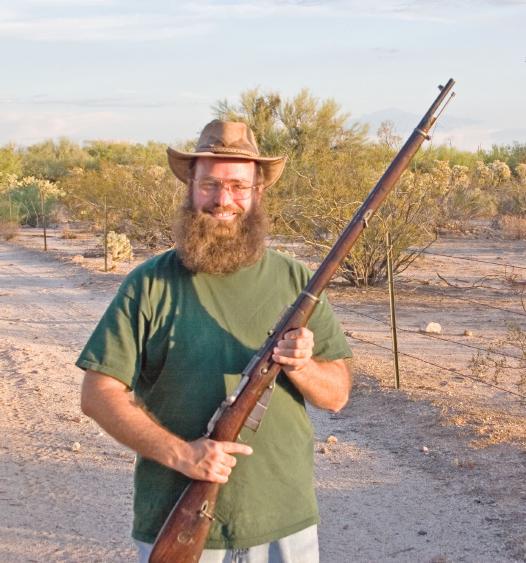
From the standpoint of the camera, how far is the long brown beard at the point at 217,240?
3.02m

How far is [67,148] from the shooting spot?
63.9m

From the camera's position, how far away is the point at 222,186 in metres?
3.15

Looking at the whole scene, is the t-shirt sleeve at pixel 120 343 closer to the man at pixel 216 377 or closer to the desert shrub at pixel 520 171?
the man at pixel 216 377

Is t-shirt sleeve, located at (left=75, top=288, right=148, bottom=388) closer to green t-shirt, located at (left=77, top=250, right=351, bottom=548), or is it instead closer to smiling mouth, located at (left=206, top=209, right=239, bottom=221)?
green t-shirt, located at (left=77, top=250, right=351, bottom=548)

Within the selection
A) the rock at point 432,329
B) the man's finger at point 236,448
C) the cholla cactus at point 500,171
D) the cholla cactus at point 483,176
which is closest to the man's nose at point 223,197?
the man's finger at point 236,448

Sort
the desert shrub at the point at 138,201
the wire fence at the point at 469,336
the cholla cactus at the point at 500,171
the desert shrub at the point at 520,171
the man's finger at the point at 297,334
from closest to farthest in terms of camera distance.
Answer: the man's finger at the point at 297,334 < the wire fence at the point at 469,336 < the desert shrub at the point at 138,201 < the desert shrub at the point at 520,171 < the cholla cactus at the point at 500,171

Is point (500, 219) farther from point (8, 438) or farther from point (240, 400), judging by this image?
point (240, 400)

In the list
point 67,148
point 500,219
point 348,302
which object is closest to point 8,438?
point 348,302

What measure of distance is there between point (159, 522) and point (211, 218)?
917 mm

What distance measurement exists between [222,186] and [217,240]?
0.20m

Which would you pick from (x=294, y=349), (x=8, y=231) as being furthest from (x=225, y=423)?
(x=8, y=231)

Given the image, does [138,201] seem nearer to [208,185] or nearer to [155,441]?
[208,185]

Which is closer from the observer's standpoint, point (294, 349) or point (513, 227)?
point (294, 349)

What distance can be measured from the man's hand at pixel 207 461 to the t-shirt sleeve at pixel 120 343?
293 mm
